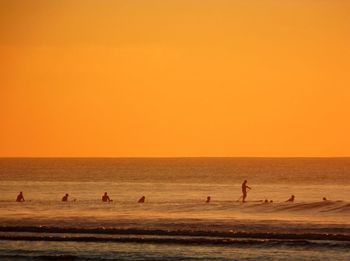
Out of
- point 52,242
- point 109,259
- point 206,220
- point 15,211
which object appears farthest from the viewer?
point 15,211

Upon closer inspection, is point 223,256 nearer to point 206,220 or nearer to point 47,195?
point 206,220

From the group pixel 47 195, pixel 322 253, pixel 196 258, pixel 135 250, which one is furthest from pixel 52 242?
pixel 47 195

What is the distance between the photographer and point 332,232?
48719mm

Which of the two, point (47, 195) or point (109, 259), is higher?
point (47, 195)

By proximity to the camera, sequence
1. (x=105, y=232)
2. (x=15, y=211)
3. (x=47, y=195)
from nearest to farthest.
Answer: (x=105, y=232)
(x=15, y=211)
(x=47, y=195)

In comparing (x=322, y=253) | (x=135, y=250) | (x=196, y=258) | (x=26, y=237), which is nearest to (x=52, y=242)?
(x=26, y=237)

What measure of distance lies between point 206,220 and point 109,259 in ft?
60.5

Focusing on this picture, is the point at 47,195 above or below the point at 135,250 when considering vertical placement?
above

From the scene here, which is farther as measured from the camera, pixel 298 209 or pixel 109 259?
pixel 298 209

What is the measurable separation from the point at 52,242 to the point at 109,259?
618 centimetres

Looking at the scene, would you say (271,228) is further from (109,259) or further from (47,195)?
(47,195)

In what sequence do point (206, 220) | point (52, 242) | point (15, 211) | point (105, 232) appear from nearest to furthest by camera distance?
1. point (52, 242)
2. point (105, 232)
3. point (206, 220)
4. point (15, 211)

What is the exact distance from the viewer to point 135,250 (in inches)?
1640

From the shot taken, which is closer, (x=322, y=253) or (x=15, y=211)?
(x=322, y=253)
